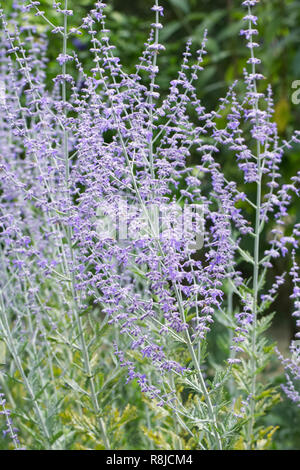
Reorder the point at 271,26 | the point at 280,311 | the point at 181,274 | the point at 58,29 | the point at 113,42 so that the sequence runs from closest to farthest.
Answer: the point at 181,274 → the point at 58,29 → the point at 271,26 → the point at 113,42 → the point at 280,311

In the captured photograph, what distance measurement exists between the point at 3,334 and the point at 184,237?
78 centimetres

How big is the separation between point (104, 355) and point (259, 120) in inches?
56.5

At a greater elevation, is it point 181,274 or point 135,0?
point 135,0

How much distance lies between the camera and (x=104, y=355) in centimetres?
291

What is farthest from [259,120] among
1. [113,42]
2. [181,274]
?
[113,42]

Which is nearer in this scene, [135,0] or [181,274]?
[181,274]

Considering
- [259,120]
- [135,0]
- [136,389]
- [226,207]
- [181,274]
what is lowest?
[136,389]

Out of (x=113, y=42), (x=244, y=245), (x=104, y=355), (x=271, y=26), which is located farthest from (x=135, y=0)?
(x=104, y=355)

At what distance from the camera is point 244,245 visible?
3910 mm
